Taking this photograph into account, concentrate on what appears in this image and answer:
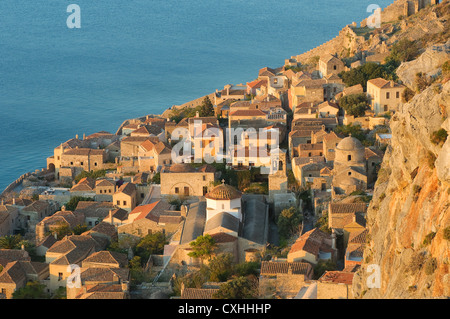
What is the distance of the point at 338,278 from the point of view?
26.6 metres

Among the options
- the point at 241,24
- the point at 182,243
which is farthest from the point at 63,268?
the point at 241,24

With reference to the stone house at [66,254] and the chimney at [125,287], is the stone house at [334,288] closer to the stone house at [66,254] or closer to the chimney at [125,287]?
the chimney at [125,287]

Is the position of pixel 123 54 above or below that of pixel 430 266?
above

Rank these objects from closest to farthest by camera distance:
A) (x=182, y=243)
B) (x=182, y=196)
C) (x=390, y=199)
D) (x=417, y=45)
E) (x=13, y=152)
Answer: (x=390, y=199), (x=182, y=243), (x=182, y=196), (x=417, y=45), (x=13, y=152)

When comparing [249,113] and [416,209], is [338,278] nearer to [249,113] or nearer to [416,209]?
[416,209]

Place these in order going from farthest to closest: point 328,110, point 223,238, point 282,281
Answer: point 328,110, point 223,238, point 282,281

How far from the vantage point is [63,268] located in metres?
34.5

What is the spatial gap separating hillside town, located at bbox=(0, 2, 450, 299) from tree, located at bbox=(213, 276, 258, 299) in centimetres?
5

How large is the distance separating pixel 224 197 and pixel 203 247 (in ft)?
10.4

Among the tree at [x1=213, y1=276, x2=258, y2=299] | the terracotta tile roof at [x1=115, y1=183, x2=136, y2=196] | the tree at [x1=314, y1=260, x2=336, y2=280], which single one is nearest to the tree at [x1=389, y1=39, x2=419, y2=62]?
the terracotta tile roof at [x1=115, y1=183, x2=136, y2=196]

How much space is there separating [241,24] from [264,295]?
10064cm

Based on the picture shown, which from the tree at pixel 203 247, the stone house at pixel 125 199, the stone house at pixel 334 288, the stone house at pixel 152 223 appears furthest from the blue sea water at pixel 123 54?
the stone house at pixel 334 288

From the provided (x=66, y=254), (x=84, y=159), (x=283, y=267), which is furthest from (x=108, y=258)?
(x=84, y=159)

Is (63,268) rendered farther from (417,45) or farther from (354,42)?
(354,42)
